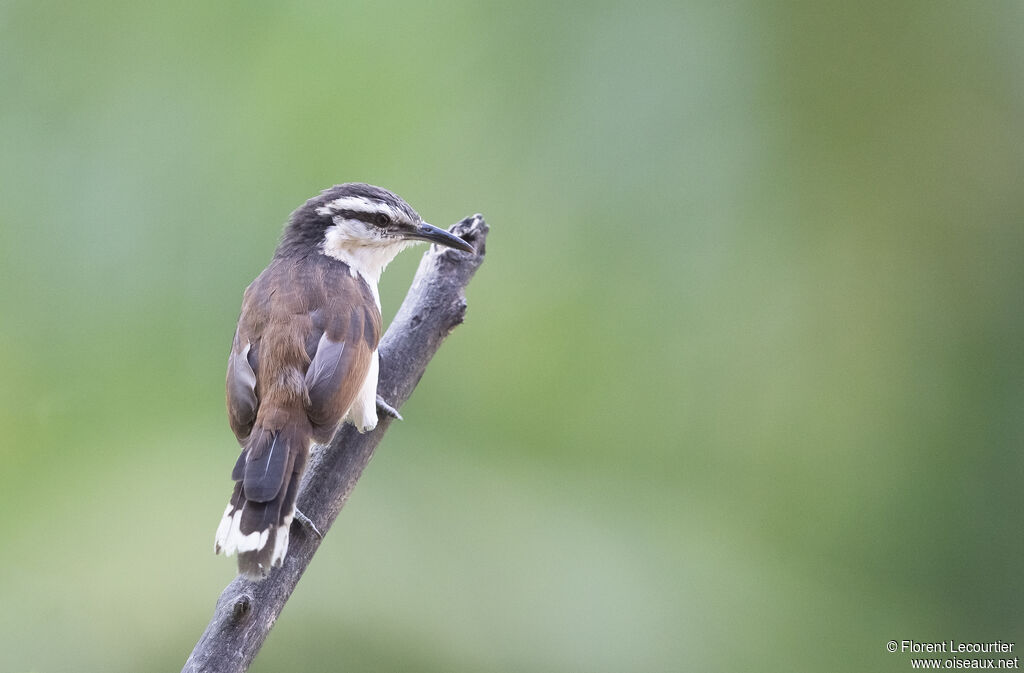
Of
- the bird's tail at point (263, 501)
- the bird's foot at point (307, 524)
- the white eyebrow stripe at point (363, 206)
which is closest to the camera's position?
the bird's tail at point (263, 501)

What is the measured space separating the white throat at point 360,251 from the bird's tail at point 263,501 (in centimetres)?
79

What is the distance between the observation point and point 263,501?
2236 millimetres

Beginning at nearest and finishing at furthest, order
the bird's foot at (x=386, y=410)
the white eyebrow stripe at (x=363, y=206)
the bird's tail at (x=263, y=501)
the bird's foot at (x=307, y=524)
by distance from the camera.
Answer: the bird's tail at (x=263, y=501) → the bird's foot at (x=307, y=524) → the bird's foot at (x=386, y=410) → the white eyebrow stripe at (x=363, y=206)

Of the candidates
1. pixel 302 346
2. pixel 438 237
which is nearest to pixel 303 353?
pixel 302 346

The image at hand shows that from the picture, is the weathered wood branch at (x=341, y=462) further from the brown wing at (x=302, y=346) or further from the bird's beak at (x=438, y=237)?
the brown wing at (x=302, y=346)

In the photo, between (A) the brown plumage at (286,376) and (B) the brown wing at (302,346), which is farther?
(B) the brown wing at (302,346)

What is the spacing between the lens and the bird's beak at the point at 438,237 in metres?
2.95

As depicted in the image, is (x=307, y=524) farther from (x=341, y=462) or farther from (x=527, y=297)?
(x=527, y=297)

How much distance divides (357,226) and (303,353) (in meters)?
0.61

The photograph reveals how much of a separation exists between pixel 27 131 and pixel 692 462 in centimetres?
331

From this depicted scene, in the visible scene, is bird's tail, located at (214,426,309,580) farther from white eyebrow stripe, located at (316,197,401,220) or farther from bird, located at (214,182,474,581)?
white eyebrow stripe, located at (316,197,401,220)

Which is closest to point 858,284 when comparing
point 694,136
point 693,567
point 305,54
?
point 694,136

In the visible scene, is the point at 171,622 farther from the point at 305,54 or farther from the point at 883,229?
the point at 883,229

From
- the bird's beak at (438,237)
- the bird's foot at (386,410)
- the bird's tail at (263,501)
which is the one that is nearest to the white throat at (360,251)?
the bird's beak at (438,237)
